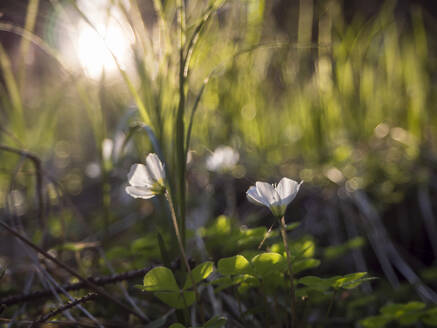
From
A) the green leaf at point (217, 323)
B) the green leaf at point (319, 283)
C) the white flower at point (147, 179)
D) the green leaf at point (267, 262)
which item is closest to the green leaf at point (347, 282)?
the green leaf at point (319, 283)

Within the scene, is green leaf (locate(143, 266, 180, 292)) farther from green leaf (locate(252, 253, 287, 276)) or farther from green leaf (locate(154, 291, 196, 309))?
green leaf (locate(252, 253, 287, 276))

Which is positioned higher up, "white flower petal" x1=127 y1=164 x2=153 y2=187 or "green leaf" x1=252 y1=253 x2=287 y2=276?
"white flower petal" x1=127 y1=164 x2=153 y2=187

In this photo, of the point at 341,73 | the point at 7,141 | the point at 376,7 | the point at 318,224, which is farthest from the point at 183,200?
the point at 376,7

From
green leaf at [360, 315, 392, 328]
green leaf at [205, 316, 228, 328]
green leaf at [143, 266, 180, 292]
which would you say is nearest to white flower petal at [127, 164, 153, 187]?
green leaf at [143, 266, 180, 292]

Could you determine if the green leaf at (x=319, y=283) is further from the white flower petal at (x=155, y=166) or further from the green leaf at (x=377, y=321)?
the white flower petal at (x=155, y=166)

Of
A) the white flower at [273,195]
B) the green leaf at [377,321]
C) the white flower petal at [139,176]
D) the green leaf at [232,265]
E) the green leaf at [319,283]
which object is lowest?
the green leaf at [377,321]

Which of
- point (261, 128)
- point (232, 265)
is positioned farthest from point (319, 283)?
point (261, 128)

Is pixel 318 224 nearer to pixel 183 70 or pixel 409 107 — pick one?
pixel 409 107
